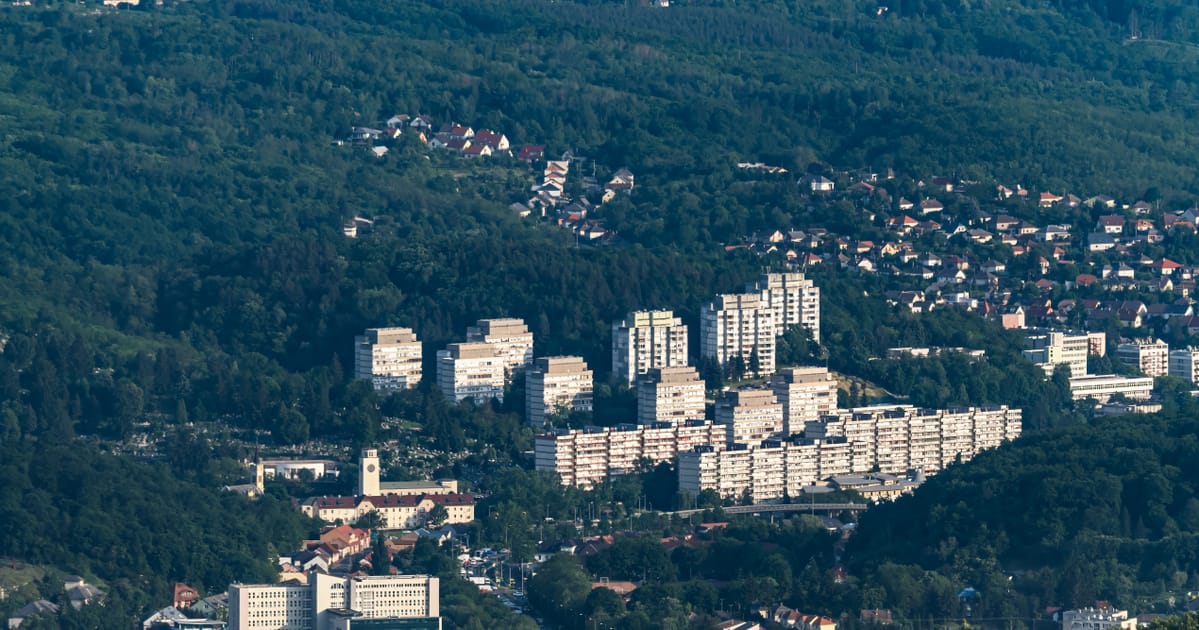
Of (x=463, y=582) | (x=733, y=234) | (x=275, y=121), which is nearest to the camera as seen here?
(x=463, y=582)

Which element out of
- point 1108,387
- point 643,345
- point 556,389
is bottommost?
point 1108,387

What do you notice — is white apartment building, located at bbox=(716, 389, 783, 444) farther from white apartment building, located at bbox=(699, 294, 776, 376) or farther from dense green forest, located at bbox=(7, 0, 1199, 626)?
white apartment building, located at bbox=(699, 294, 776, 376)

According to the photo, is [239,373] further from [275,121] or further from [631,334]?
[275,121]

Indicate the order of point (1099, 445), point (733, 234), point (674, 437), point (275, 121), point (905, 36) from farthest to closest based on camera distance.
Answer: point (905, 36) < point (275, 121) < point (733, 234) < point (674, 437) < point (1099, 445)

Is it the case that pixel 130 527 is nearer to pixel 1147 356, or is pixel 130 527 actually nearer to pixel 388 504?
pixel 388 504

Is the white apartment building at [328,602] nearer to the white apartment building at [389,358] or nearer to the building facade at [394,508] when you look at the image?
the building facade at [394,508]

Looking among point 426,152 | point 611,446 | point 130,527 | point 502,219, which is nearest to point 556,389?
point 611,446

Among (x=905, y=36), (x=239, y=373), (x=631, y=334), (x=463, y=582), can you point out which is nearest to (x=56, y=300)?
(x=239, y=373)

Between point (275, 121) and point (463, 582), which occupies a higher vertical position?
point (275, 121)
